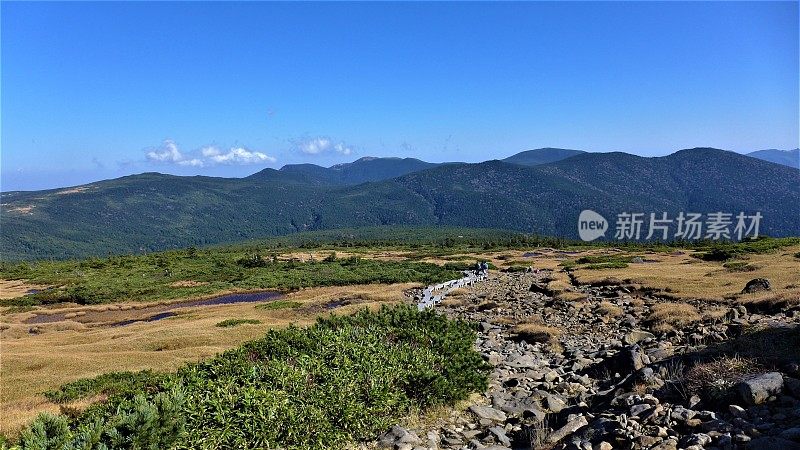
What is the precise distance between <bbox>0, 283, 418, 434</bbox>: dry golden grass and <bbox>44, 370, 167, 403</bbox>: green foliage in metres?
0.73

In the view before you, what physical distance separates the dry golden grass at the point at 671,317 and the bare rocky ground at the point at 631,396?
1.58ft

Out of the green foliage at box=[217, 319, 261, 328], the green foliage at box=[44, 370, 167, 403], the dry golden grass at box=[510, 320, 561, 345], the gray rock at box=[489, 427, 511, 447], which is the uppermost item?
the gray rock at box=[489, 427, 511, 447]

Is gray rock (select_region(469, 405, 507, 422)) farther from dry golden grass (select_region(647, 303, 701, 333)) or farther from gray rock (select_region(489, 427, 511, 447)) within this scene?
dry golden grass (select_region(647, 303, 701, 333))

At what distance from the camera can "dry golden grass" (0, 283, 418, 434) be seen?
855 inches

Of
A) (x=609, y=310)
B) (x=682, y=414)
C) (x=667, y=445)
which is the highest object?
(x=682, y=414)

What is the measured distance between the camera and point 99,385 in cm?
2128

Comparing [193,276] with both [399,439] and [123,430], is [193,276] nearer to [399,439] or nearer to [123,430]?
[399,439]

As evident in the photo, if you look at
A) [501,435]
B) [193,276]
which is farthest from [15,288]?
[501,435]

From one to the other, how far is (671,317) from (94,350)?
128ft

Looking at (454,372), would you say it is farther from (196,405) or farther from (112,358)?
(112,358)

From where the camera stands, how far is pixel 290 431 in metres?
10.4

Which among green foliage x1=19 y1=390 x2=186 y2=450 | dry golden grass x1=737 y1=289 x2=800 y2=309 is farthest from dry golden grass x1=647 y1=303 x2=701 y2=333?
green foliage x1=19 y1=390 x2=186 y2=450

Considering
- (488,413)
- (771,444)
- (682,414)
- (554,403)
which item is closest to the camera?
(771,444)

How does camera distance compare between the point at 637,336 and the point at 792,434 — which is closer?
the point at 792,434
